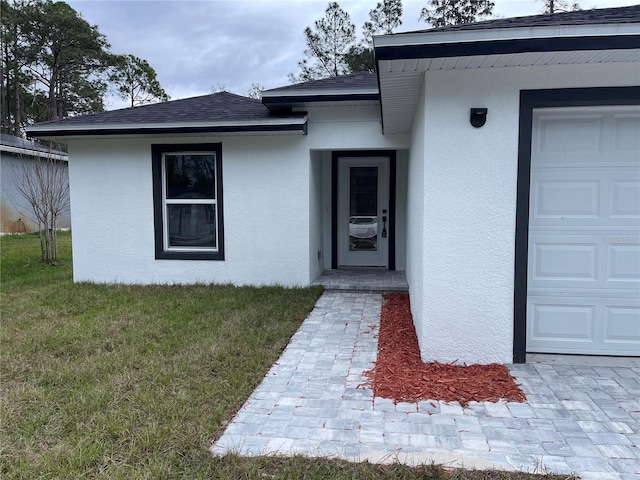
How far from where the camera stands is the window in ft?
24.0

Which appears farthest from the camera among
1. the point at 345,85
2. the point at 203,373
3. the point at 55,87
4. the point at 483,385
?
the point at 55,87

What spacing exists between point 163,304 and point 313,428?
12.9 feet

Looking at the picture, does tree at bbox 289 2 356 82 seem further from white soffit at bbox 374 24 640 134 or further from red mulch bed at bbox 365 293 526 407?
red mulch bed at bbox 365 293 526 407

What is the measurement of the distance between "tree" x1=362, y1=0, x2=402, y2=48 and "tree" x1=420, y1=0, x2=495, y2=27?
1.19 metres

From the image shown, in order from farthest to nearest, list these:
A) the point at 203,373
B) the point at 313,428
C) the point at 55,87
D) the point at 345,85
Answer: the point at 55,87 → the point at 345,85 → the point at 203,373 → the point at 313,428

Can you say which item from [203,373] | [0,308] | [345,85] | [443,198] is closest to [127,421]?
[203,373]

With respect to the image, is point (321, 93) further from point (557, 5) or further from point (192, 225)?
point (557, 5)

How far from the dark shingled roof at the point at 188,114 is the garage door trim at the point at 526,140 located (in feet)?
12.8

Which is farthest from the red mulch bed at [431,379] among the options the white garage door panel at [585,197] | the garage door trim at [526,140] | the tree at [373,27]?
the tree at [373,27]

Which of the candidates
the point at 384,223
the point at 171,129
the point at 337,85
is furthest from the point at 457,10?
the point at 171,129

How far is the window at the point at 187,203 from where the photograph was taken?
7.30 m

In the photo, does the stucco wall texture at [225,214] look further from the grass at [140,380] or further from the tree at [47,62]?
the tree at [47,62]

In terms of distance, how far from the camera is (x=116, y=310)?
575 centimetres

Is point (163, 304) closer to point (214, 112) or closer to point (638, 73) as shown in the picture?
point (214, 112)
